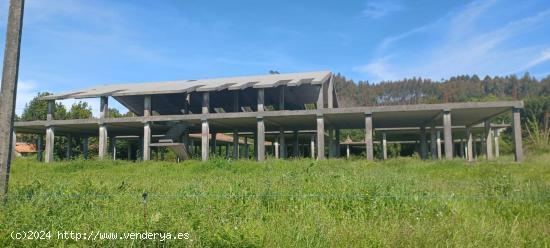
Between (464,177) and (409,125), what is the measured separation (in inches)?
767

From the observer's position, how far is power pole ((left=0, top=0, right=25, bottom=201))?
7.33 meters

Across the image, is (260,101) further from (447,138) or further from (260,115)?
(447,138)

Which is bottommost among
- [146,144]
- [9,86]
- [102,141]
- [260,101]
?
[146,144]

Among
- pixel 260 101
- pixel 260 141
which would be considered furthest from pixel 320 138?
pixel 260 101

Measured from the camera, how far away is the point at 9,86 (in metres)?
7.47

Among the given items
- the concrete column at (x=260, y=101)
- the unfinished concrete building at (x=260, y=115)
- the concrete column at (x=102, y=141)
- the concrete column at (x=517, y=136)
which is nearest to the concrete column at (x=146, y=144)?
the unfinished concrete building at (x=260, y=115)

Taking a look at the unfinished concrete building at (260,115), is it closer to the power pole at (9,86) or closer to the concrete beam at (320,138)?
the concrete beam at (320,138)

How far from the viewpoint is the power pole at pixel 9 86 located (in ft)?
24.1

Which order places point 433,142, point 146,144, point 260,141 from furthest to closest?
point 433,142 < point 146,144 < point 260,141

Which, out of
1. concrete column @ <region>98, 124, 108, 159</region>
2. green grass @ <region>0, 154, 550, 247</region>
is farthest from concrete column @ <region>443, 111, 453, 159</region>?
concrete column @ <region>98, 124, 108, 159</region>

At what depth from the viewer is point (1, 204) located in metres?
6.86

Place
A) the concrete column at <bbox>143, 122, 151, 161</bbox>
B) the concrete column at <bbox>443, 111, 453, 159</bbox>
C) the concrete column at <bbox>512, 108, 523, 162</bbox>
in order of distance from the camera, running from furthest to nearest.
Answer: the concrete column at <bbox>143, 122, 151, 161</bbox> → the concrete column at <bbox>443, 111, 453, 159</bbox> → the concrete column at <bbox>512, 108, 523, 162</bbox>

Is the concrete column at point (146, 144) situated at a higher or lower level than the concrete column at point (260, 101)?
lower

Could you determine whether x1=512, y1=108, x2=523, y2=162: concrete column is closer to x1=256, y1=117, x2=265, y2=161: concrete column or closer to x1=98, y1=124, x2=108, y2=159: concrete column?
x1=256, y1=117, x2=265, y2=161: concrete column
